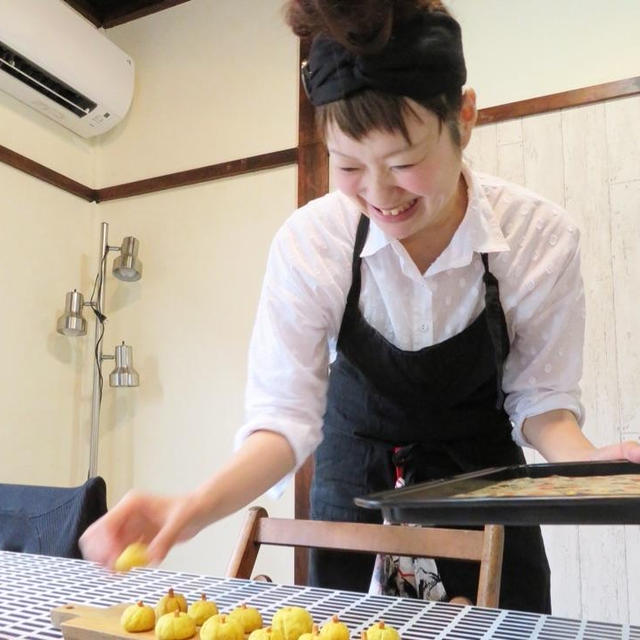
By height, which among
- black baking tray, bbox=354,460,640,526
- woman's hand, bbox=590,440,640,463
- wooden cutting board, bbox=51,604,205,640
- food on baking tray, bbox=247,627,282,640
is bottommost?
wooden cutting board, bbox=51,604,205,640

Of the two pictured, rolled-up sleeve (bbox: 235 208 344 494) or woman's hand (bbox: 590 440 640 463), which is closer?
woman's hand (bbox: 590 440 640 463)

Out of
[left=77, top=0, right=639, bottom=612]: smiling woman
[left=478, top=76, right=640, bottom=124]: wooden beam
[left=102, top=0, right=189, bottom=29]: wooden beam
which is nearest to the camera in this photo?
[left=77, top=0, right=639, bottom=612]: smiling woman

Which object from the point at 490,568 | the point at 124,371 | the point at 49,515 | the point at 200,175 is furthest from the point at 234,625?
the point at 200,175

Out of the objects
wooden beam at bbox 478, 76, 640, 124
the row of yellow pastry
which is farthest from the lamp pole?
the row of yellow pastry

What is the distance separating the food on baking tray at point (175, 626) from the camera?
644 mm

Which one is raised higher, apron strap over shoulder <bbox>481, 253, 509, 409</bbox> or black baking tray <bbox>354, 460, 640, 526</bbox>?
apron strap over shoulder <bbox>481, 253, 509, 409</bbox>

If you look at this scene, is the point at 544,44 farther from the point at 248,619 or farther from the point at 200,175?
the point at 248,619

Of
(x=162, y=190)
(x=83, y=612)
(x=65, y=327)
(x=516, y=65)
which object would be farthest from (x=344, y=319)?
(x=162, y=190)

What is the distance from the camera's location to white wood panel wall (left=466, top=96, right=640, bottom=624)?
202 centimetres

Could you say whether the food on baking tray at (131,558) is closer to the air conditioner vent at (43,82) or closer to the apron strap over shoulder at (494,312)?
the apron strap over shoulder at (494,312)

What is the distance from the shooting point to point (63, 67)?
2650 millimetres

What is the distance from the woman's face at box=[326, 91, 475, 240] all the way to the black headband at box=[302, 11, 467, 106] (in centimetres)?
4

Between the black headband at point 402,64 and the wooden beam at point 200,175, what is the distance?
1.82 meters

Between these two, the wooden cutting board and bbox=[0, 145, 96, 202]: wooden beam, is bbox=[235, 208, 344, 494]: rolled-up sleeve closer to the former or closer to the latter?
the wooden cutting board
